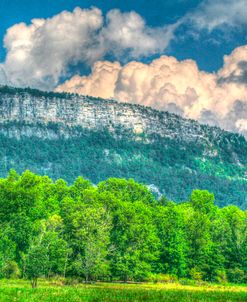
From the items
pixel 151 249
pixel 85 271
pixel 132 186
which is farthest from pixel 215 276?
pixel 85 271

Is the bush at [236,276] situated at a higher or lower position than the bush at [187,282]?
higher

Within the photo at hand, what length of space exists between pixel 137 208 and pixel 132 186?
2585cm

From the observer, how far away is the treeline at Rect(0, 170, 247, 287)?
307ft

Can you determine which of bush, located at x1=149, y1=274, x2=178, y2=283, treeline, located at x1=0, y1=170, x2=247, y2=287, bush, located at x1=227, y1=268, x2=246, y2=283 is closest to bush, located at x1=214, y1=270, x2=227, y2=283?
treeline, located at x1=0, y1=170, x2=247, y2=287

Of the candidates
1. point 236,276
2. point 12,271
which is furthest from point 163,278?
point 12,271

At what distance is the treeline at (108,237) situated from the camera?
93.6m

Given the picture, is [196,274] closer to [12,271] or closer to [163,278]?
[163,278]

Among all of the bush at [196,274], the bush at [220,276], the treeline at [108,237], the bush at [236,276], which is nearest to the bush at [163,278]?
the treeline at [108,237]

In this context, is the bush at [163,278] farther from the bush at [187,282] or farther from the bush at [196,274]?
the bush at [196,274]

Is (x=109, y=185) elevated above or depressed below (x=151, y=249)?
above

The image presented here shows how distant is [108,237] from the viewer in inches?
3949

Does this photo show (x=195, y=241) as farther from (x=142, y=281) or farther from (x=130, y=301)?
(x=130, y=301)

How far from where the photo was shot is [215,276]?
407ft

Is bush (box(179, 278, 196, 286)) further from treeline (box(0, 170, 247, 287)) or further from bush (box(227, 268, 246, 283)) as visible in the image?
bush (box(227, 268, 246, 283))
